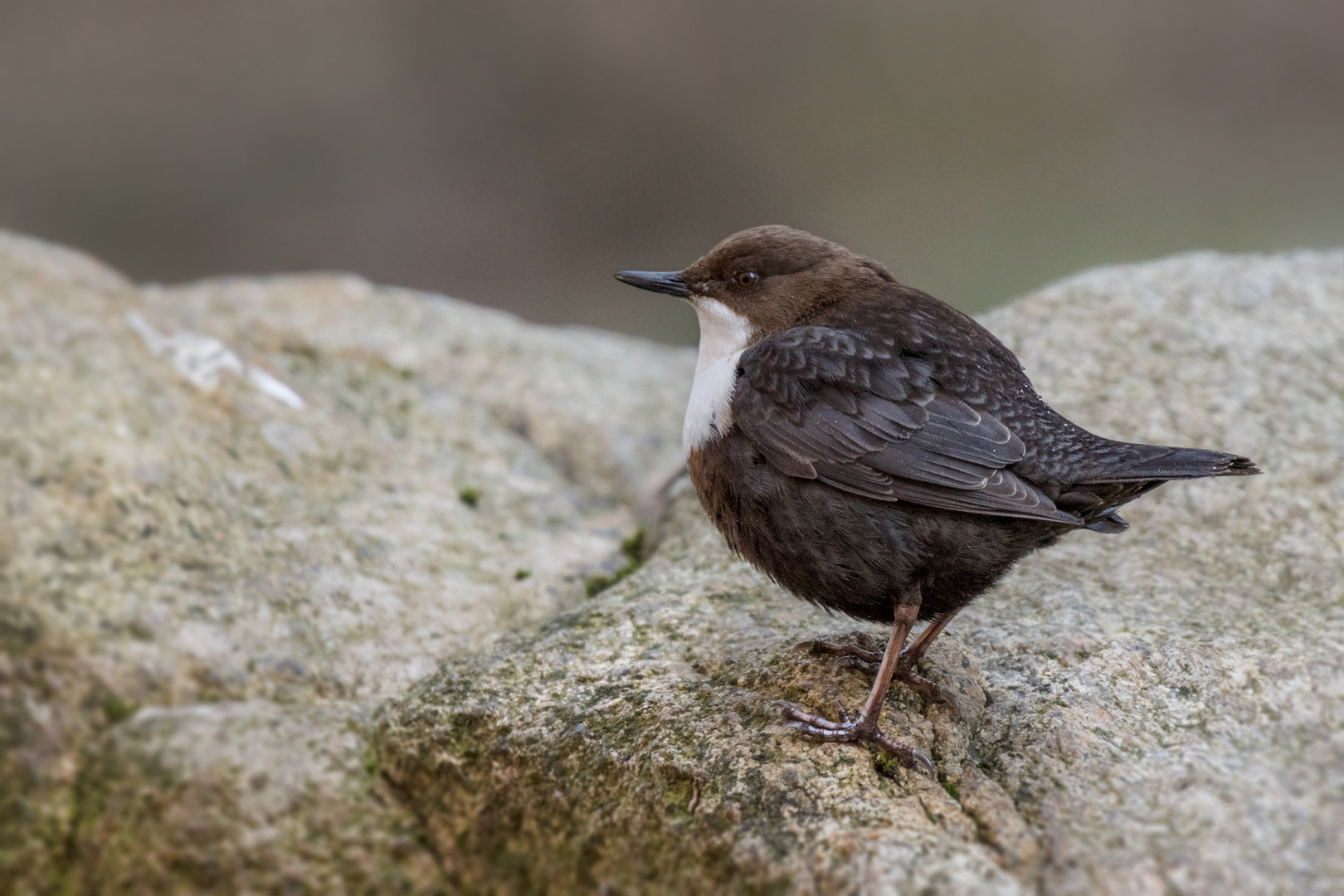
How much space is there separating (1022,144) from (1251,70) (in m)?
3.28

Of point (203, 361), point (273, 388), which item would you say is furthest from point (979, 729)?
point (203, 361)

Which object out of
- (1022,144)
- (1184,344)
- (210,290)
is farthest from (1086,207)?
(210,290)

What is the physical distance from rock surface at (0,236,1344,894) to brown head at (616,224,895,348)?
0.92m

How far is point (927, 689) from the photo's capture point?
321 centimetres

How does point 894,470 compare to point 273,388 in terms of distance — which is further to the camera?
point 273,388

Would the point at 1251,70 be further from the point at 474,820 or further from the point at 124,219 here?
the point at 474,820

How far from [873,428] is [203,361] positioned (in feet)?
8.25

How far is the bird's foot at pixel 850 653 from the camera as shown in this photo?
3.34 m

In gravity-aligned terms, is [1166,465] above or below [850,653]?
above

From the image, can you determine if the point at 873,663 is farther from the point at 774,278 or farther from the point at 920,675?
the point at 774,278

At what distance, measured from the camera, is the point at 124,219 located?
10945mm

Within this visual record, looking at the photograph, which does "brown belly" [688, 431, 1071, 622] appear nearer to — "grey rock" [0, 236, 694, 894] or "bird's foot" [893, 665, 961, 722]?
"bird's foot" [893, 665, 961, 722]

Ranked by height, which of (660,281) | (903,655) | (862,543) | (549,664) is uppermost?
(660,281)

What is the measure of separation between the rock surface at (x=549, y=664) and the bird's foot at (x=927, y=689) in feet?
0.18
